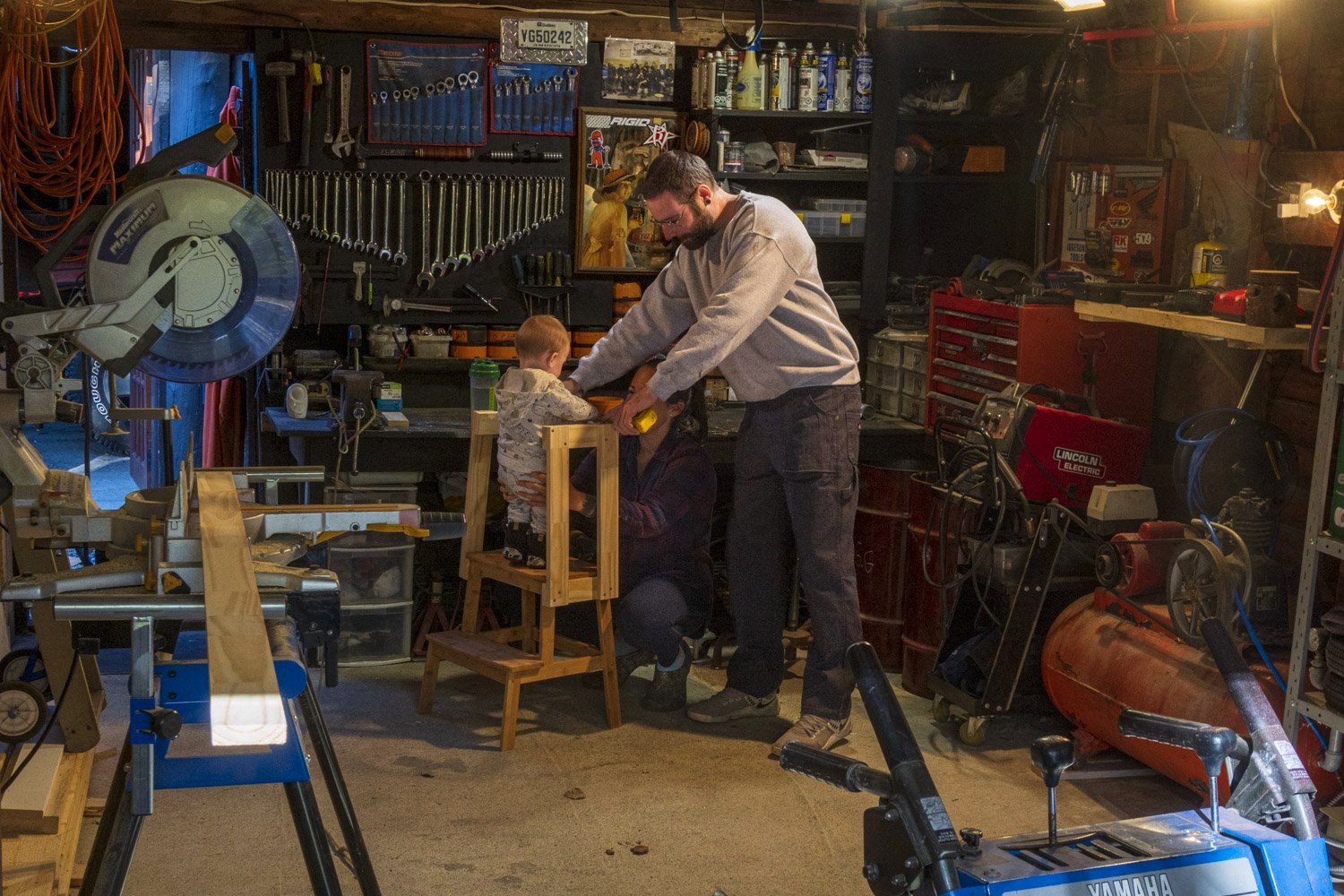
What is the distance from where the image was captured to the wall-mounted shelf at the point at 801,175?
559 centimetres

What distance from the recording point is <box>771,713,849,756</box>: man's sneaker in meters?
4.15

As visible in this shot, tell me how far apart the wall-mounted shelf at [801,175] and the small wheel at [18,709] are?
3078 mm

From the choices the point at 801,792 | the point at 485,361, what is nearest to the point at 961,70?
the point at 485,361

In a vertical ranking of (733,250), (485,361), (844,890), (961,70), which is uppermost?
(961,70)

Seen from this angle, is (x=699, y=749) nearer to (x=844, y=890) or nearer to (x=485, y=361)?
(x=844, y=890)

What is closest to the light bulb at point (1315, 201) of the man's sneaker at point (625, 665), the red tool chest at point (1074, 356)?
the red tool chest at point (1074, 356)

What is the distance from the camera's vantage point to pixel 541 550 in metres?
4.30

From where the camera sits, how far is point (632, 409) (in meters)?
4.05

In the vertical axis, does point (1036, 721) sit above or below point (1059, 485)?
below

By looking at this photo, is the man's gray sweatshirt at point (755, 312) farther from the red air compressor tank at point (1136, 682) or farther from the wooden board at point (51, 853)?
the wooden board at point (51, 853)

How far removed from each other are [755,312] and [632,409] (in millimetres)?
441

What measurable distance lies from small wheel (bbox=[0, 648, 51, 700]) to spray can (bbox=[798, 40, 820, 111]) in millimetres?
3353

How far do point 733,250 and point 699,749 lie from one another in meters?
1.45

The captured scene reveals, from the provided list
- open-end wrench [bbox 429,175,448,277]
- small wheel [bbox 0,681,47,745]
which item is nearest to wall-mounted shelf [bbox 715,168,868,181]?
open-end wrench [bbox 429,175,448,277]
